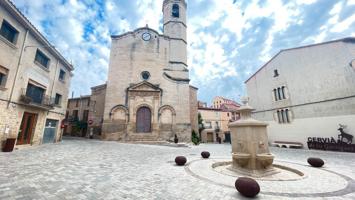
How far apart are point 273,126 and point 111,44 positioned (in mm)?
24169

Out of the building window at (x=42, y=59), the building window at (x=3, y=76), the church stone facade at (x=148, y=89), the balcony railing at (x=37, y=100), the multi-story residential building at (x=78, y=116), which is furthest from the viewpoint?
the multi-story residential building at (x=78, y=116)

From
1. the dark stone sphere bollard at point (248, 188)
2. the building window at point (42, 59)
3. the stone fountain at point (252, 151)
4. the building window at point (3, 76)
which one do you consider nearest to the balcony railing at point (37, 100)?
the building window at point (3, 76)

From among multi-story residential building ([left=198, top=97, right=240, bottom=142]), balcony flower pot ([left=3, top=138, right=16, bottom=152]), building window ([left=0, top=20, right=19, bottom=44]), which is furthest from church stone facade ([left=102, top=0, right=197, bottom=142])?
building window ([left=0, top=20, right=19, bottom=44])

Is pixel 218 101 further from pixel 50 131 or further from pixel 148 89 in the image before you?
pixel 50 131

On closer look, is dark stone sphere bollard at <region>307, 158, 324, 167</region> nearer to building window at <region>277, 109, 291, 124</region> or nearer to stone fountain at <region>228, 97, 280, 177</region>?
stone fountain at <region>228, 97, 280, 177</region>

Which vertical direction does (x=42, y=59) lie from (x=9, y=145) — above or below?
above

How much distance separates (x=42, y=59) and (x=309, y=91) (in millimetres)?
25046

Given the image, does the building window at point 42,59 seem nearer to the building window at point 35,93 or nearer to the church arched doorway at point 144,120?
the building window at point 35,93

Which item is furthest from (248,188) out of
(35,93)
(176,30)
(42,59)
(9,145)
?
(176,30)

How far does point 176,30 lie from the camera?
25.1m

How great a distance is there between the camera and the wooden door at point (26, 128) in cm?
1144

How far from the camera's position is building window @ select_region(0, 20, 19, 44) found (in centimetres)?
952

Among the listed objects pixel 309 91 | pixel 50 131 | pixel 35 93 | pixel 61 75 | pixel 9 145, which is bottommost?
pixel 9 145

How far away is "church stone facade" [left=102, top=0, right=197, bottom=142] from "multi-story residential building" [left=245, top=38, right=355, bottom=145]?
34.1 ft
